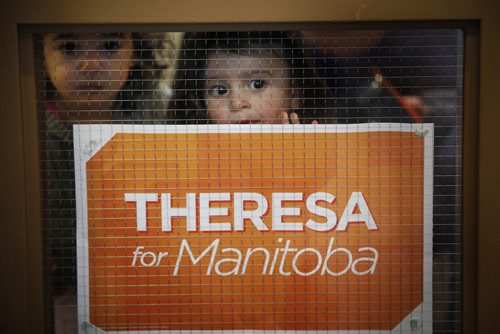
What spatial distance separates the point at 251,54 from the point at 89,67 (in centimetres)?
39

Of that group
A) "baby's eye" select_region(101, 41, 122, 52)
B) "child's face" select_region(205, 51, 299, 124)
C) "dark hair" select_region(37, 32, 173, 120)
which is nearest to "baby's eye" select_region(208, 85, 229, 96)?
"child's face" select_region(205, 51, 299, 124)

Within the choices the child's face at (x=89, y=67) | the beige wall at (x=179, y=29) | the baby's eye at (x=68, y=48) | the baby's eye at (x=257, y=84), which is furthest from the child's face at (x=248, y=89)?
the baby's eye at (x=68, y=48)

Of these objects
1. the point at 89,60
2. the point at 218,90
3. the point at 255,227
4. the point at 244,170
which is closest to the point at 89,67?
the point at 89,60

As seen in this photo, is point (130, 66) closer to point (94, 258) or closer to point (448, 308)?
point (94, 258)

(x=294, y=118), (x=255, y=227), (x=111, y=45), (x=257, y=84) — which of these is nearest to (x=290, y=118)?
(x=294, y=118)

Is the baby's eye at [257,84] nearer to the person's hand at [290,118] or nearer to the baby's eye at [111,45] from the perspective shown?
the person's hand at [290,118]

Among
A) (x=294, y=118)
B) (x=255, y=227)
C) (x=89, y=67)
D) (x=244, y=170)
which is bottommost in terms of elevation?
(x=255, y=227)

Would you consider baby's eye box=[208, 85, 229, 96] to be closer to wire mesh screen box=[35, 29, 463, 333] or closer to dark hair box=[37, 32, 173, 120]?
wire mesh screen box=[35, 29, 463, 333]

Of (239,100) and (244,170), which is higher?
(239,100)

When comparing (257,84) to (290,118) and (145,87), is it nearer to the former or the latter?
(290,118)

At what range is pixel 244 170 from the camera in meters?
1.46

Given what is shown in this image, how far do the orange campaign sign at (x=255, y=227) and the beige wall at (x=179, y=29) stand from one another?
0.34 feet

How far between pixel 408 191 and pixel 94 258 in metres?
0.78
